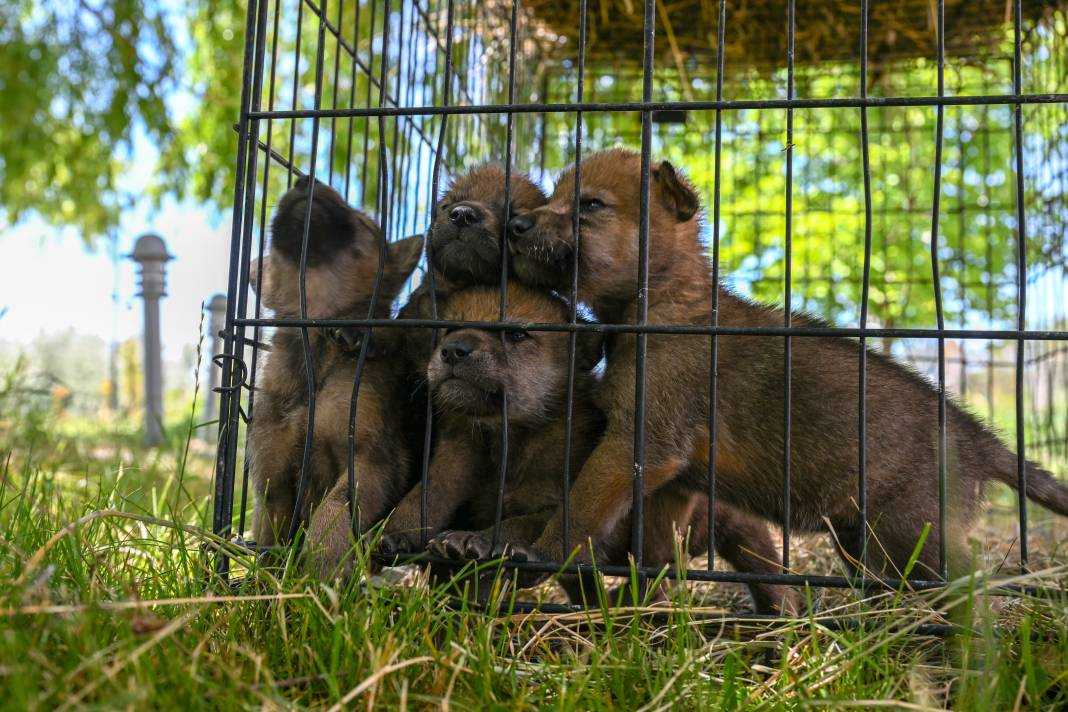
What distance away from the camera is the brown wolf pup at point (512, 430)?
112 inches

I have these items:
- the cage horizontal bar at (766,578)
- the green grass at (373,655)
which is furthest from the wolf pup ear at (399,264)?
the green grass at (373,655)

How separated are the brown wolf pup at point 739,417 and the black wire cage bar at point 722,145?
8 cm

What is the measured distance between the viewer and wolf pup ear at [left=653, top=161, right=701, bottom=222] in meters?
3.06

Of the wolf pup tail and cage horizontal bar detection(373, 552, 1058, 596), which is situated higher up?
the wolf pup tail

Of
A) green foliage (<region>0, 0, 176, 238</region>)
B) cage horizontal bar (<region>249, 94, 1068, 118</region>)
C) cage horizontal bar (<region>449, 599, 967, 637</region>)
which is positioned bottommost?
cage horizontal bar (<region>449, 599, 967, 637</region>)

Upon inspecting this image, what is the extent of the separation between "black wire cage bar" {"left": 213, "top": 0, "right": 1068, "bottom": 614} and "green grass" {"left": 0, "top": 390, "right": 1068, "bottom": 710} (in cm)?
27

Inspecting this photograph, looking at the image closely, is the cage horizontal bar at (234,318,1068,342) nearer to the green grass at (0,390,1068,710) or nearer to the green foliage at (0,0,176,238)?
the green grass at (0,390,1068,710)

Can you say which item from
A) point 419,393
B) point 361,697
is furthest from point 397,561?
point 361,697

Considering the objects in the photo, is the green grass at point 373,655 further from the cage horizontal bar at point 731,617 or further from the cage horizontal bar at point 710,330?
the cage horizontal bar at point 710,330

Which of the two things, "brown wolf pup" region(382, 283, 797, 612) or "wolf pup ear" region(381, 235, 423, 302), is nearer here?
"brown wolf pup" region(382, 283, 797, 612)

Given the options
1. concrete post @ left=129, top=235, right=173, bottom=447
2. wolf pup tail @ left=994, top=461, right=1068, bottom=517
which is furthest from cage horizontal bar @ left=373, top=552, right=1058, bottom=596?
concrete post @ left=129, top=235, right=173, bottom=447

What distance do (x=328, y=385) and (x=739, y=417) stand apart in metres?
1.26

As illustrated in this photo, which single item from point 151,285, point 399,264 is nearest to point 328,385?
point 399,264

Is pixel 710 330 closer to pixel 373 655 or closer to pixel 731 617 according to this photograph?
pixel 731 617
